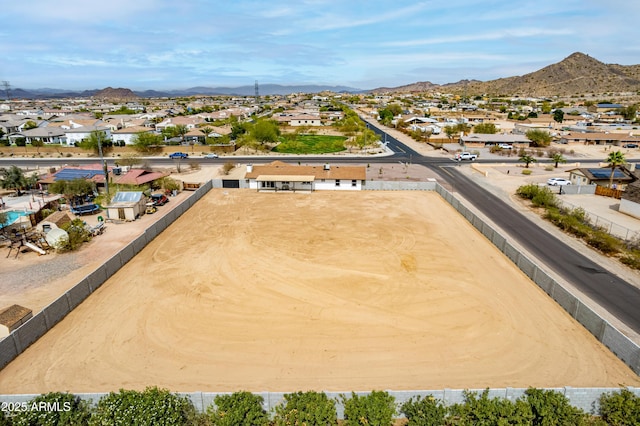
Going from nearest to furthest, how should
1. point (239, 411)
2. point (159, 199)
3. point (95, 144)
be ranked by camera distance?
point (239, 411)
point (159, 199)
point (95, 144)

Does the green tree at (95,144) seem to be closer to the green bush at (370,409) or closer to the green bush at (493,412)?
the green bush at (370,409)

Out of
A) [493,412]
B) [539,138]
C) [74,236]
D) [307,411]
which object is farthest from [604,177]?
[74,236]

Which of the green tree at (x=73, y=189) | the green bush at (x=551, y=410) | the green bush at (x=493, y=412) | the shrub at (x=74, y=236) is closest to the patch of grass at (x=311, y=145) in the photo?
the green tree at (x=73, y=189)

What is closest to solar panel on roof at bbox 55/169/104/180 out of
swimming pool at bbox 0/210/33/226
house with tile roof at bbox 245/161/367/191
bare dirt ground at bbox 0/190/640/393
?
swimming pool at bbox 0/210/33/226

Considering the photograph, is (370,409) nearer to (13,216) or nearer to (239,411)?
(239,411)

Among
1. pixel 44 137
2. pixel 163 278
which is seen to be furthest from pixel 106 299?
pixel 44 137

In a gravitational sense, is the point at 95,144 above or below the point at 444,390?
above
